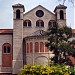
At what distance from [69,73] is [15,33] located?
31.3 metres

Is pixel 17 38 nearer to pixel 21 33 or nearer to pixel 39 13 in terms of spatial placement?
pixel 21 33

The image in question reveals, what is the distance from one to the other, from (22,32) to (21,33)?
9.6 inches

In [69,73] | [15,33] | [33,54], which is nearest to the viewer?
[69,73]

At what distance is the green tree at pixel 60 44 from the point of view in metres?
33.2

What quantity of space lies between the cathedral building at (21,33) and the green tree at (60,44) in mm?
15665

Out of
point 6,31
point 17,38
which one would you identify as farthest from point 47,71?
point 6,31

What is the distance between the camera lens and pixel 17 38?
52.3 meters

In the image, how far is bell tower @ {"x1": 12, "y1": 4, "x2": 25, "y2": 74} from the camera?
5156cm

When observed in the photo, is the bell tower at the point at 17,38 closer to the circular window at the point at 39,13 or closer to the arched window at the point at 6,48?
the arched window at the point at 6,48

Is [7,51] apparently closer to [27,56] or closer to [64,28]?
[27,56]

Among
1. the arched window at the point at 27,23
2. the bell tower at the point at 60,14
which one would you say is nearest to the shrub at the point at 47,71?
the bell tower at the point at 60,14

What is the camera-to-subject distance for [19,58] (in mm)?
51719

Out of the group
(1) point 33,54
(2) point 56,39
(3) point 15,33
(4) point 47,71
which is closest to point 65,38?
(2) point 56,39

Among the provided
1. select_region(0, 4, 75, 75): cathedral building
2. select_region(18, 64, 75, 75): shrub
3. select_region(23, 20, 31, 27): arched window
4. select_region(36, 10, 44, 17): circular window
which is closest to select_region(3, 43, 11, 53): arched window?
select_region(0, 4, 75, 75): cathedral building
